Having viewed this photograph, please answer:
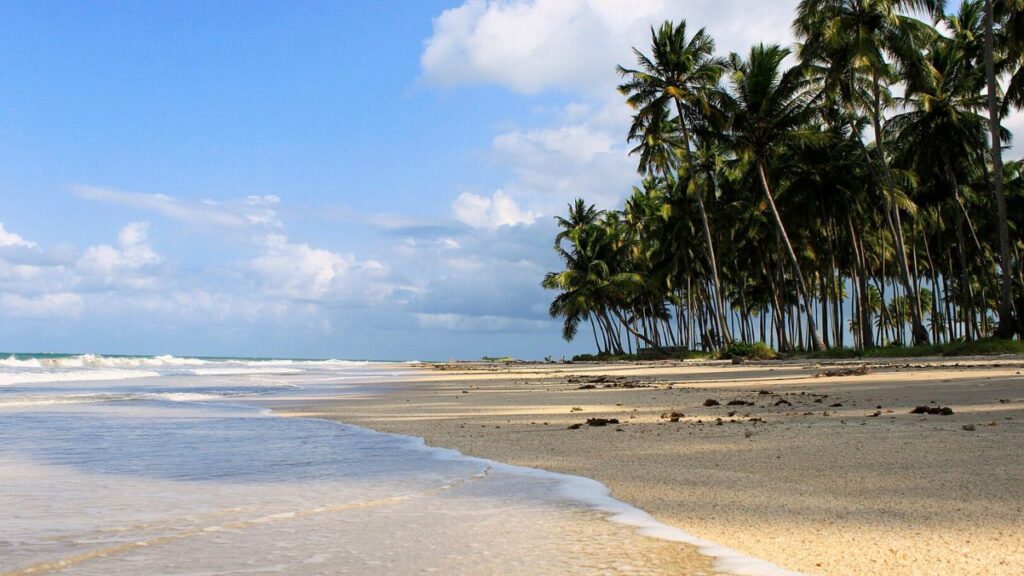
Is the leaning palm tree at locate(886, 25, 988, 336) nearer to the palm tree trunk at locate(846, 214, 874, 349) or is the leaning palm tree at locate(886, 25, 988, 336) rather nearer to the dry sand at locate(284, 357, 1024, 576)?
the palm tree trunk at locate(846, 214, 874, 349)

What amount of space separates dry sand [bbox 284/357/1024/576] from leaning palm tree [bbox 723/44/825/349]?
20.4 meters

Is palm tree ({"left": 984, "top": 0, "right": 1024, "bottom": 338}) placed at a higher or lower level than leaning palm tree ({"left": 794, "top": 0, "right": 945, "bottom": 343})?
lower

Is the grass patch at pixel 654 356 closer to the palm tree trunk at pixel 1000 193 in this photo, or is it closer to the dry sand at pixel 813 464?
the palm tree trunk at pixel 1000 193

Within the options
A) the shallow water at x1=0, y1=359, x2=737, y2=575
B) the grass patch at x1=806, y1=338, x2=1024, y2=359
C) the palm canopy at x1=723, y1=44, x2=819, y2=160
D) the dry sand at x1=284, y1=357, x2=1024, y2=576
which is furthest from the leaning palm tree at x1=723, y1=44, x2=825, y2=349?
the shallow water at x1=0, y1=359, x2=737, y2=575

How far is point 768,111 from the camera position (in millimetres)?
30219

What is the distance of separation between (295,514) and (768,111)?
2997cm

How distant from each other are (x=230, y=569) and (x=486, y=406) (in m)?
9.10

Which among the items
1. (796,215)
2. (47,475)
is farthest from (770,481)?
(796,215)

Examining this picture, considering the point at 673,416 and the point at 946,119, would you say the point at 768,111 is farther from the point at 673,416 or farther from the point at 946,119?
the point at 673,416

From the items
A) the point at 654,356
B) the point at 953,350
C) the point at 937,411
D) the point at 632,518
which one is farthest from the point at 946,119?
Result: the point at 632,518

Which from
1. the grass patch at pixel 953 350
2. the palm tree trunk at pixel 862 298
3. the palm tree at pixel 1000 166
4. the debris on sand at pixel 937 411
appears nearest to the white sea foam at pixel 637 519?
the debris on sand at pixel 937 411

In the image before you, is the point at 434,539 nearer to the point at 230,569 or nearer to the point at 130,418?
the point at 230,569

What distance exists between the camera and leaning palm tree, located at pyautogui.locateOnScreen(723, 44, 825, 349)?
97.9 feet

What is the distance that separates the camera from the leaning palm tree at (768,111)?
29.8m
